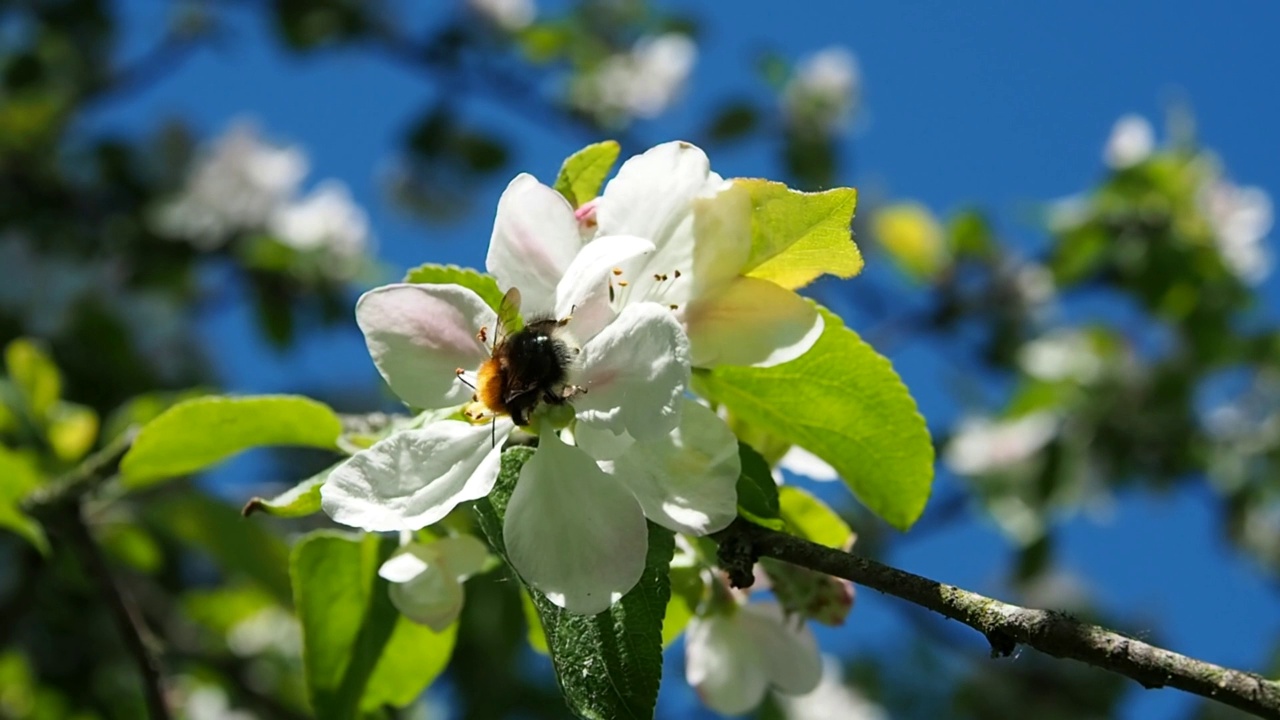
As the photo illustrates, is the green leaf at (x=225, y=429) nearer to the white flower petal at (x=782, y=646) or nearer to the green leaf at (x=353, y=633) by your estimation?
the green leaf at (x=353, y=633)

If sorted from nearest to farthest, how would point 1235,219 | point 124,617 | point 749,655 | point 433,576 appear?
point 433,576 < point 749,655 < point 124,617 < point 1235,219

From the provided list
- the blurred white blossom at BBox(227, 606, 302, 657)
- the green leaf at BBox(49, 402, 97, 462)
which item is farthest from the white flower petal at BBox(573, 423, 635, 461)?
the blurred white blossom at BBox(227, 606, 302, 657)

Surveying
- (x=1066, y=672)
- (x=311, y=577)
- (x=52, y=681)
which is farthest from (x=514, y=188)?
(x=1066, y=672)

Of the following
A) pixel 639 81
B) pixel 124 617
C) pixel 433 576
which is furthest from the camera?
Answer: pixel 639 81

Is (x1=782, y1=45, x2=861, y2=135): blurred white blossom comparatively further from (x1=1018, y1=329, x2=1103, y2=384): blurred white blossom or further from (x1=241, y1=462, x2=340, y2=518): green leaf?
(x1=241, y1=462, x2=340, y2=518): green leaf

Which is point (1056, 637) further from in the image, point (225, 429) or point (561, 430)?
point (225, 429)

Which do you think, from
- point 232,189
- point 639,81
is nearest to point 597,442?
point 232,189
